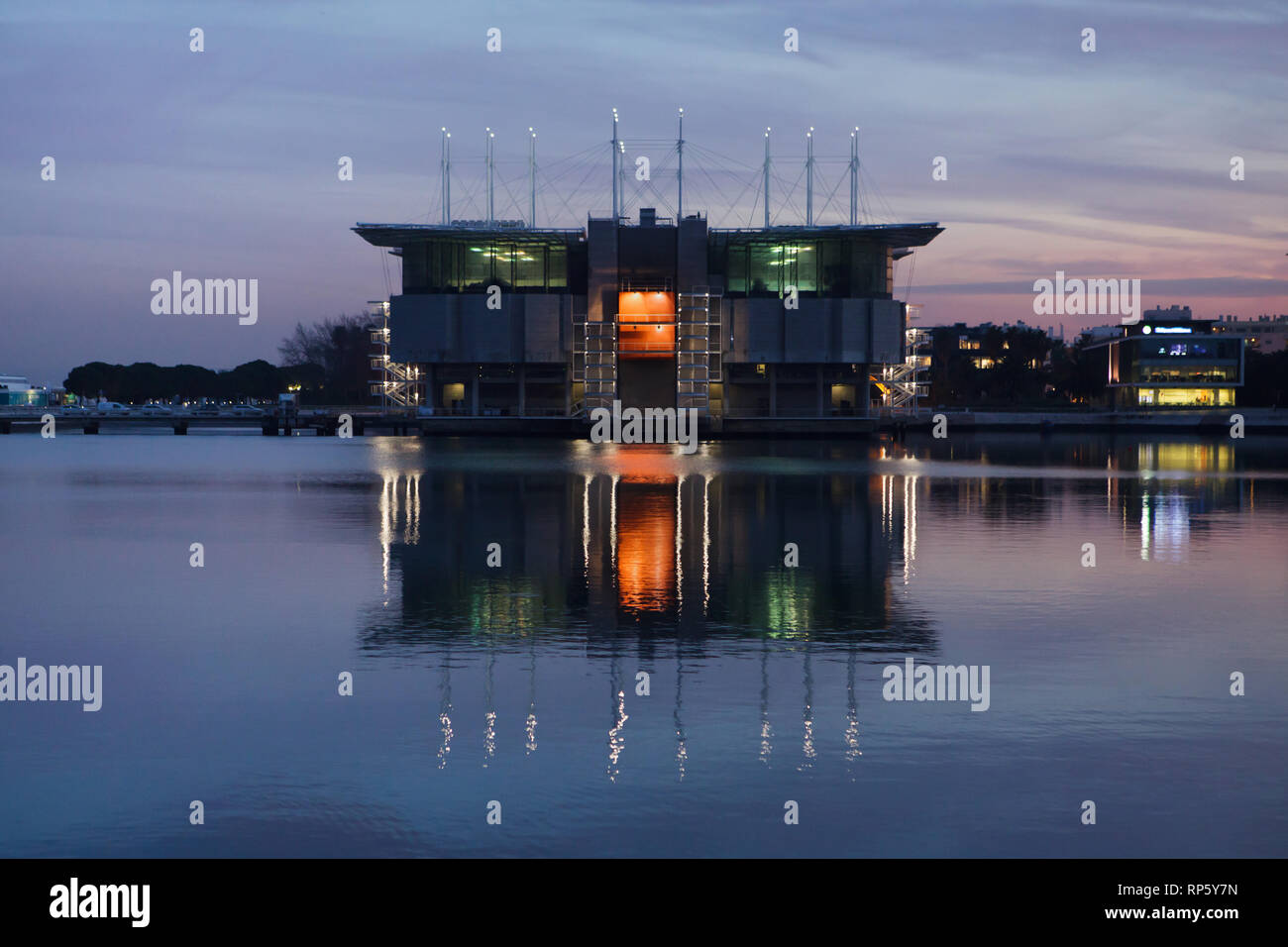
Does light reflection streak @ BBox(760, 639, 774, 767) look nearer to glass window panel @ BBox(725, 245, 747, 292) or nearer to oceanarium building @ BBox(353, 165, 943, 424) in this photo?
oceanarium building @ BBox(353, 165, 943, 424)

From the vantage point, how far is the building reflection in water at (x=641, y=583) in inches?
627

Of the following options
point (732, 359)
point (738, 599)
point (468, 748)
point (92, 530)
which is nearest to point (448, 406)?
point (732, 359)

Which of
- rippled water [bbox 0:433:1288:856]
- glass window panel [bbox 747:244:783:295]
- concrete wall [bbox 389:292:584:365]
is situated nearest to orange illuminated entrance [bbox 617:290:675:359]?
concrete wall [bbox 389:292:584:365]

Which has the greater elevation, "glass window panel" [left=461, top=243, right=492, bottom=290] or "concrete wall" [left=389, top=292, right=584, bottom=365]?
"glass window panel" [left=461, top=243, right=492, bottom=290]

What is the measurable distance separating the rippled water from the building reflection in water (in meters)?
0.10

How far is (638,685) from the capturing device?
15000mm

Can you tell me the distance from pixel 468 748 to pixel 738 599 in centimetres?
983

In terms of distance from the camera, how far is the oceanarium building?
5167 inches

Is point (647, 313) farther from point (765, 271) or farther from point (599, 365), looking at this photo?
point (765, 271)

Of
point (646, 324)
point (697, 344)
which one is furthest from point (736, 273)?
point (646, 324)

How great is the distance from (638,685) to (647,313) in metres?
121
